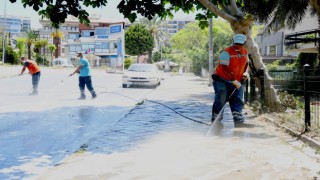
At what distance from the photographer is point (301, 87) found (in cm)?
862

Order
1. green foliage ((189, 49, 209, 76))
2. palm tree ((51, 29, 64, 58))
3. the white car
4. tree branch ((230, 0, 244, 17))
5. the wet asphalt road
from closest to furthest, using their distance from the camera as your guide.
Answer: the wet asphalt road
tree branch ((230, 0, 244, 17))
the white car
green foliage ((189, 49, 209, 76))
palm tree ((51, 29, 64, 58))

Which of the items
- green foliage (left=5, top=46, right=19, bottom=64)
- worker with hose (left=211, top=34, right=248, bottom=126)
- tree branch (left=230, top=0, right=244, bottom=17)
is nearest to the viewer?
worker with hose (left=211, top=34, right=248, bottom=126)

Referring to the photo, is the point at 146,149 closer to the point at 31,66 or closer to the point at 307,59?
the point at 31,66

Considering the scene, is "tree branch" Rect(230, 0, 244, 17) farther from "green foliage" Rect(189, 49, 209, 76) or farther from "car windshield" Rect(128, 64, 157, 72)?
"green foliage" Rect(189, 49, 209, 76)

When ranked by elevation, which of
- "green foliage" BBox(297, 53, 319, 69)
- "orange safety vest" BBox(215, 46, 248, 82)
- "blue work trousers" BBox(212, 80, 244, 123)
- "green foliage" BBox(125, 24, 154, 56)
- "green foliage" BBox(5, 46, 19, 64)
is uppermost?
"green foliage" BBox(125, 24, 154, 56)

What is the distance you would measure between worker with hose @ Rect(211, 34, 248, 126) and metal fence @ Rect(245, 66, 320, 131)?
3.83 ft

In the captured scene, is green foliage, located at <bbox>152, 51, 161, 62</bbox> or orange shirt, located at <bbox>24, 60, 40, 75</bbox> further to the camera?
green foliage, located at <bbox>152, 51, 161, 62</bbox>

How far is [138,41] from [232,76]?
64805mm

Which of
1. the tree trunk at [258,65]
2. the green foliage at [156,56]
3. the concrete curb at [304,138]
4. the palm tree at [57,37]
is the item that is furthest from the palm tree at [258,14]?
the palm tree at [57,37]

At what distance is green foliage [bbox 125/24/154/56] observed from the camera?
2830 inches

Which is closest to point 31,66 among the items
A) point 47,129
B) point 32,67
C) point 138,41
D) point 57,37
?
point 32,67

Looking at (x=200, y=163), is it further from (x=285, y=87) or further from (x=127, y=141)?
(x=285, y=87)

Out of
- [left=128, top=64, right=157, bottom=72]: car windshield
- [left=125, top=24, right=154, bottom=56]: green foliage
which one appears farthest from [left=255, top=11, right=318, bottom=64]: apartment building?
[left=125, top=24, right=154, bottom=56]: green foliage

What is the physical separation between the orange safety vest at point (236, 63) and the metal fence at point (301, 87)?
1133 mm
